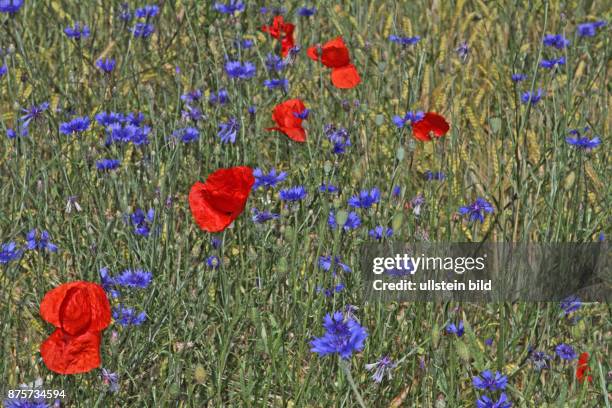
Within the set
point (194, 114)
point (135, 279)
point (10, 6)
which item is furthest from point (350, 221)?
point (10, 6)

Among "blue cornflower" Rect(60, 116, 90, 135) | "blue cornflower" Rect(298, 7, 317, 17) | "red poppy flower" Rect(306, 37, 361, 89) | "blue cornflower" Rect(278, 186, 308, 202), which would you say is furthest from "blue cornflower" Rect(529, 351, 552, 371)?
"blue cornflower" Rect(298, 7, 317, 17)

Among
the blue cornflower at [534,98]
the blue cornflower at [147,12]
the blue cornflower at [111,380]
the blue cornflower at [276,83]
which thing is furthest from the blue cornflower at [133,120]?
the blue cornflower at [534,98]

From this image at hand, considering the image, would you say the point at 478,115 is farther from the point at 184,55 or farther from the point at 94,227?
the point at 94,227

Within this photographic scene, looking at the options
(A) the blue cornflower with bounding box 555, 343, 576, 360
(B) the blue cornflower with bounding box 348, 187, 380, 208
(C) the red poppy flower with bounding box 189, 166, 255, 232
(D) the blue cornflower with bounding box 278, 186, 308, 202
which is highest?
(C) the red poppy flower with bounding box 189, 166, 255, 232

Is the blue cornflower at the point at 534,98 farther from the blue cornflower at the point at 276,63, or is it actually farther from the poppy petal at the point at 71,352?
the poppy petal at the point at 71,352

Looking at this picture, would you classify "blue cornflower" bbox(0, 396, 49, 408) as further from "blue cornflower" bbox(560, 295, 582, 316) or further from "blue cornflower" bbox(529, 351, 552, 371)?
"blue cornflower" bbox(560, 295, 582, 316)

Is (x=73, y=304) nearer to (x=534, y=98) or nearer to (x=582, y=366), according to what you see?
(x=582, y=366)
